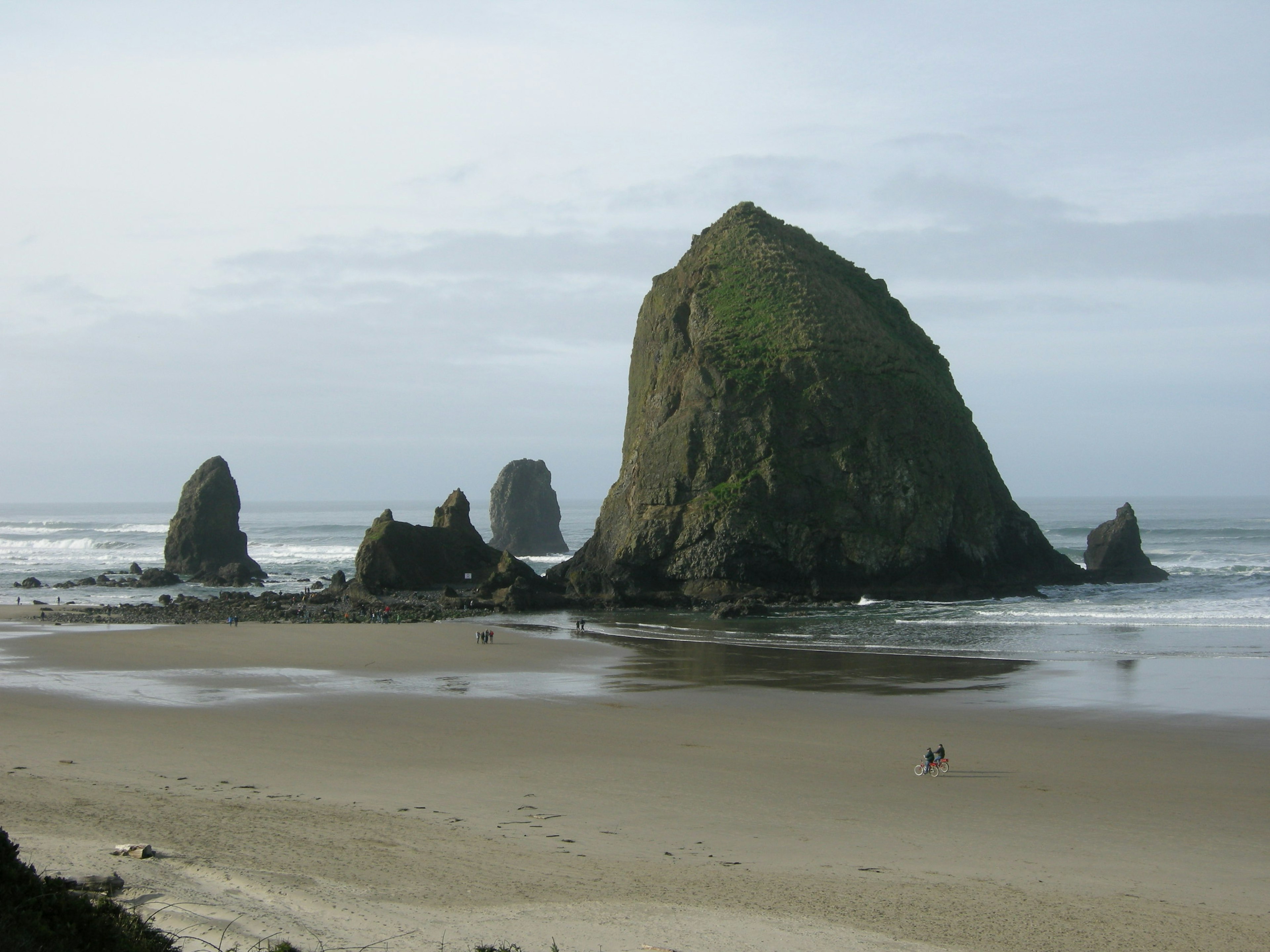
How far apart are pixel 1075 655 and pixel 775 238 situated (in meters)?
30.7

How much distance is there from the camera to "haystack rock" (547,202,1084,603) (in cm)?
4275

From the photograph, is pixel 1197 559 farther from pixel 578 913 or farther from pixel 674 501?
pixel 578 913

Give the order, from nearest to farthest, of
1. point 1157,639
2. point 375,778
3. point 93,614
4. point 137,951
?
1. point 137,951
2. point 375,778
3. point 1157,639
4. point 93,614

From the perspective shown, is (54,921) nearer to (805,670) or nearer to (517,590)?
(805,670)

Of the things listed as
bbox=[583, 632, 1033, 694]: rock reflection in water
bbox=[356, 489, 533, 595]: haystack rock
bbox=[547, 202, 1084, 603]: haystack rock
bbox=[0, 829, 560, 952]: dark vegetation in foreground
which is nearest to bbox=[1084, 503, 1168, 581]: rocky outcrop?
bbox=[547, 202, 1084, 603]: haystack rock

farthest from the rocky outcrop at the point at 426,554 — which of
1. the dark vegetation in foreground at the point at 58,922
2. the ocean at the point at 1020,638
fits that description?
the dark vegetation in foreground at the point at 58,922

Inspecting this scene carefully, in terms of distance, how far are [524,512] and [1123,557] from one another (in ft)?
177

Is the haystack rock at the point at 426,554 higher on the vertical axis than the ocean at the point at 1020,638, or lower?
higher

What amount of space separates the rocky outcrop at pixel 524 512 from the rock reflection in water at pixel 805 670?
61.0 m

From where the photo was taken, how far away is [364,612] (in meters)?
41.0

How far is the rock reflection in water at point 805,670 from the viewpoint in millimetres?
22031

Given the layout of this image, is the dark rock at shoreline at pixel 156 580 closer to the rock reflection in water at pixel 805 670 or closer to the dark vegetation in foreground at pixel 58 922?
the rock reflection in water at pixel 805 670

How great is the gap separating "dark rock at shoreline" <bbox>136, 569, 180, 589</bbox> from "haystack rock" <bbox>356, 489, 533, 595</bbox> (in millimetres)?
15736

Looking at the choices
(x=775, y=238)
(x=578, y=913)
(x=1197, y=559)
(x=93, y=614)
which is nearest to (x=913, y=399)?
(x=775, y=238)
